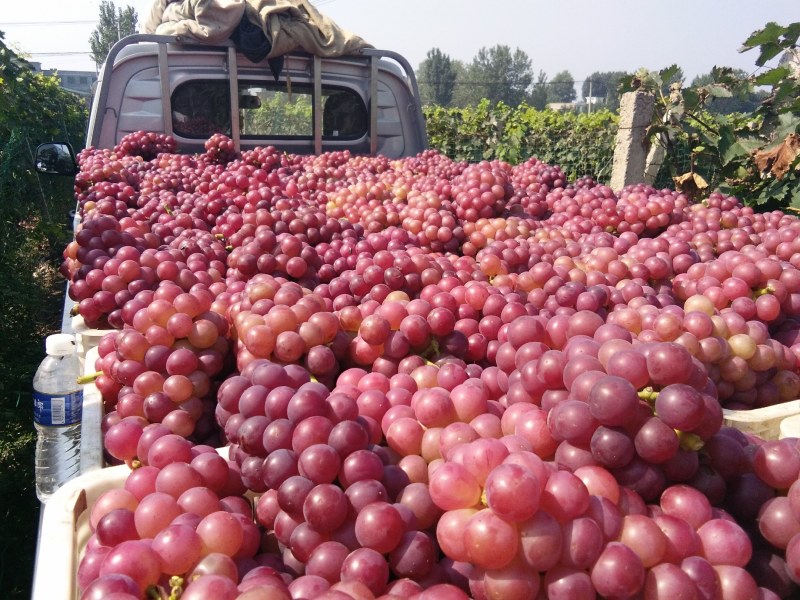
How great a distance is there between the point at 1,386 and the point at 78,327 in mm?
2718

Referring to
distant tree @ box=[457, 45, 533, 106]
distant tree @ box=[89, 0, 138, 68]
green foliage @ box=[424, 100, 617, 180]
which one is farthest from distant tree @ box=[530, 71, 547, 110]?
green foliage @ box=[424, 100, 617, 180]

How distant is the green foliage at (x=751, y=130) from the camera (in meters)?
4.64

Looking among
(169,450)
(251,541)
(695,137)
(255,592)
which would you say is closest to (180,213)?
(169,450)

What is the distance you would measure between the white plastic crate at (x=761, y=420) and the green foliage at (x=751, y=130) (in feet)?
12.5

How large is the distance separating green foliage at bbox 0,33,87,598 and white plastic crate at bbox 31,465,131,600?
5.95ft

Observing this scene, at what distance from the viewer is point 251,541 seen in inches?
37.8

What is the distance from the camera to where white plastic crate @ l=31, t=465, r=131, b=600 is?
929mm

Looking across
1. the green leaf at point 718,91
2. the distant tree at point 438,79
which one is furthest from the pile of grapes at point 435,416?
the distant tree at point 438,79

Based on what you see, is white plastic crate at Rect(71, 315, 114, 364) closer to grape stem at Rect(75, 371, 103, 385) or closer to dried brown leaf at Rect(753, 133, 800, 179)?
grape stem at Rect(75, 371, 103, 385)

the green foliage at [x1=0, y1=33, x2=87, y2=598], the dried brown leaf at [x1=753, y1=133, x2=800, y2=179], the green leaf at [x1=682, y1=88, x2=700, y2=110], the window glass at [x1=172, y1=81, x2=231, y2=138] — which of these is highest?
the green leaf at [x1=682, y1=88, x2=700, y2=110]

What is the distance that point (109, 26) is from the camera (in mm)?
59688

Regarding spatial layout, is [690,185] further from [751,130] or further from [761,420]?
[761,420]

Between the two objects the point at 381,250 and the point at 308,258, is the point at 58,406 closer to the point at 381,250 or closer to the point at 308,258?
the point at 308,258

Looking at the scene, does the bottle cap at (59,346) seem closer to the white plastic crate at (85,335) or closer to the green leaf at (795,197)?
the white plastic crate at (85,335)
